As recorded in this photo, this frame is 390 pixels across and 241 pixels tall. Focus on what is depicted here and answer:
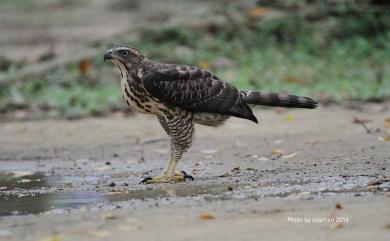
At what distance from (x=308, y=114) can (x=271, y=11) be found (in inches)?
223

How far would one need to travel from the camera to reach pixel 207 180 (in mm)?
7461

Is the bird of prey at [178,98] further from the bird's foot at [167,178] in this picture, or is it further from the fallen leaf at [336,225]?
the fallen leaf at [336,225]

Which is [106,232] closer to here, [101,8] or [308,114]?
[308,114]

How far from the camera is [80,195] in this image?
23.1ft

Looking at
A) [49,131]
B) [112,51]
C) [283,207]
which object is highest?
[112,51]

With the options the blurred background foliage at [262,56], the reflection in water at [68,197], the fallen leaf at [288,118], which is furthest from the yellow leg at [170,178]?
the blurred background foliage at [262,56]

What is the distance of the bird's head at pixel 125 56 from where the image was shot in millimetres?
7566

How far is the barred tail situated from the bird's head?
3.93 feet

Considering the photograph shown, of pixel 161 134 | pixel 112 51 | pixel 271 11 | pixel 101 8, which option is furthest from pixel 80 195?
pixel 101 8

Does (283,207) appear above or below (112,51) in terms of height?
below

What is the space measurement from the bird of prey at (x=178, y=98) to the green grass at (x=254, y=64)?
440 centimetres

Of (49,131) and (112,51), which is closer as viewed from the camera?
(112,51)

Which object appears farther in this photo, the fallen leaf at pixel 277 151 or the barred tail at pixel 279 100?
the fallen leaf at pixel 277 151

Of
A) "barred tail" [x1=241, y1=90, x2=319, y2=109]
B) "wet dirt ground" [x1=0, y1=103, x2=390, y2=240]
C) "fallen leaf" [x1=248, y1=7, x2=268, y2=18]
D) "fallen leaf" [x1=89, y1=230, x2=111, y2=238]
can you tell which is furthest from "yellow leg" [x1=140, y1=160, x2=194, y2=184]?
"fallen leaf" [x1=248, y1=7, x2=268, y2=18]
